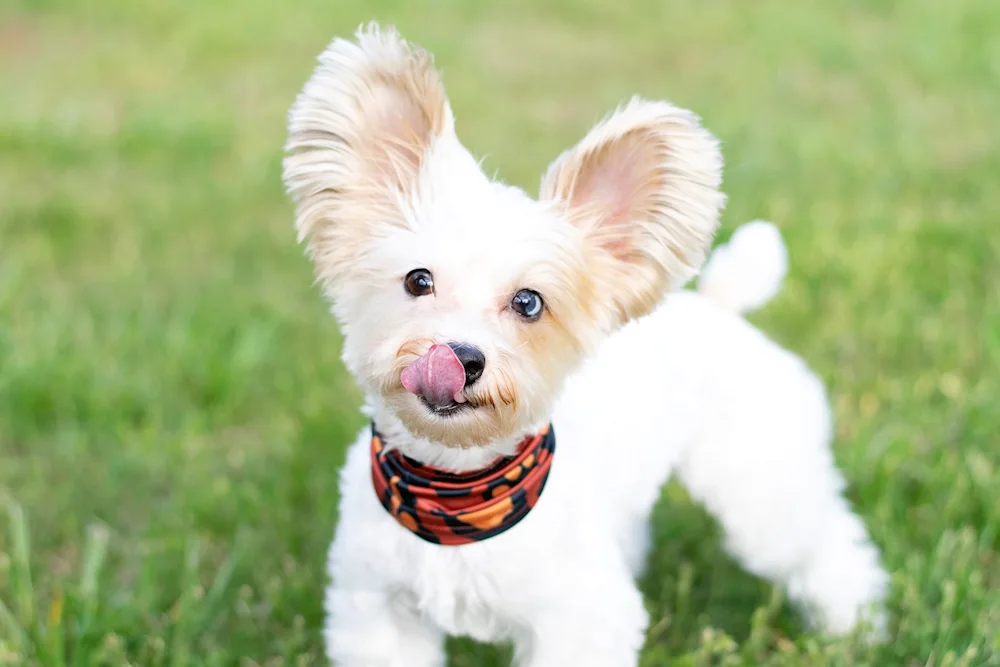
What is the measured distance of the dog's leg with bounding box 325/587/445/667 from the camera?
8.40 ft

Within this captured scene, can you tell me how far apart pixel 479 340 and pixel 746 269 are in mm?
1409

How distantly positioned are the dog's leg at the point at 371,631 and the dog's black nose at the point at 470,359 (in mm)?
772

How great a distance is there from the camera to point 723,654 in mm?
3197

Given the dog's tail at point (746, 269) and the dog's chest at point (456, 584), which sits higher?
the dog's tail at point (746, 269)

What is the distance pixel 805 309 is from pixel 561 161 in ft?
10.6

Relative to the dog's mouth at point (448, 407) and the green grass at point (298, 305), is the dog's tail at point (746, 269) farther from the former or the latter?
the dog's mouth at point (448, 407)

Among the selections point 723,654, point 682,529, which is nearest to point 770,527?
point 723,654

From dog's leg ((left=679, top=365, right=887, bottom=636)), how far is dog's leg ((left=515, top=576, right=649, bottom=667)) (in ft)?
2.48

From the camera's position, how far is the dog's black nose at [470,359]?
207 cm

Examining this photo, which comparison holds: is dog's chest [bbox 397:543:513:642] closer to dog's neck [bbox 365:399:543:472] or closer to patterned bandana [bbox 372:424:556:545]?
patterned bandana [bbox 372:424:556:545]

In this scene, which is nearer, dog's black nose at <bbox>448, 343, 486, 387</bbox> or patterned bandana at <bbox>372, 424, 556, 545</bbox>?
dog's black nose at <bbox>448, 343, 486, 387</bbox>

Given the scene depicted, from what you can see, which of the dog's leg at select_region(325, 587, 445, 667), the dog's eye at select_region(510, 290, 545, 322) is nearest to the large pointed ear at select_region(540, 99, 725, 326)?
the dog's eye at select_region(510, 290, 545, 322)

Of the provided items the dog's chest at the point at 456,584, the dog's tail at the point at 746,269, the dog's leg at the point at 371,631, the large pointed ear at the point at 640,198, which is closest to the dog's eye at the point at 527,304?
the large pointed ear at the point at 640,198

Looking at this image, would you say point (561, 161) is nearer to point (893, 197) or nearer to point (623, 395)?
point (623, 395)
